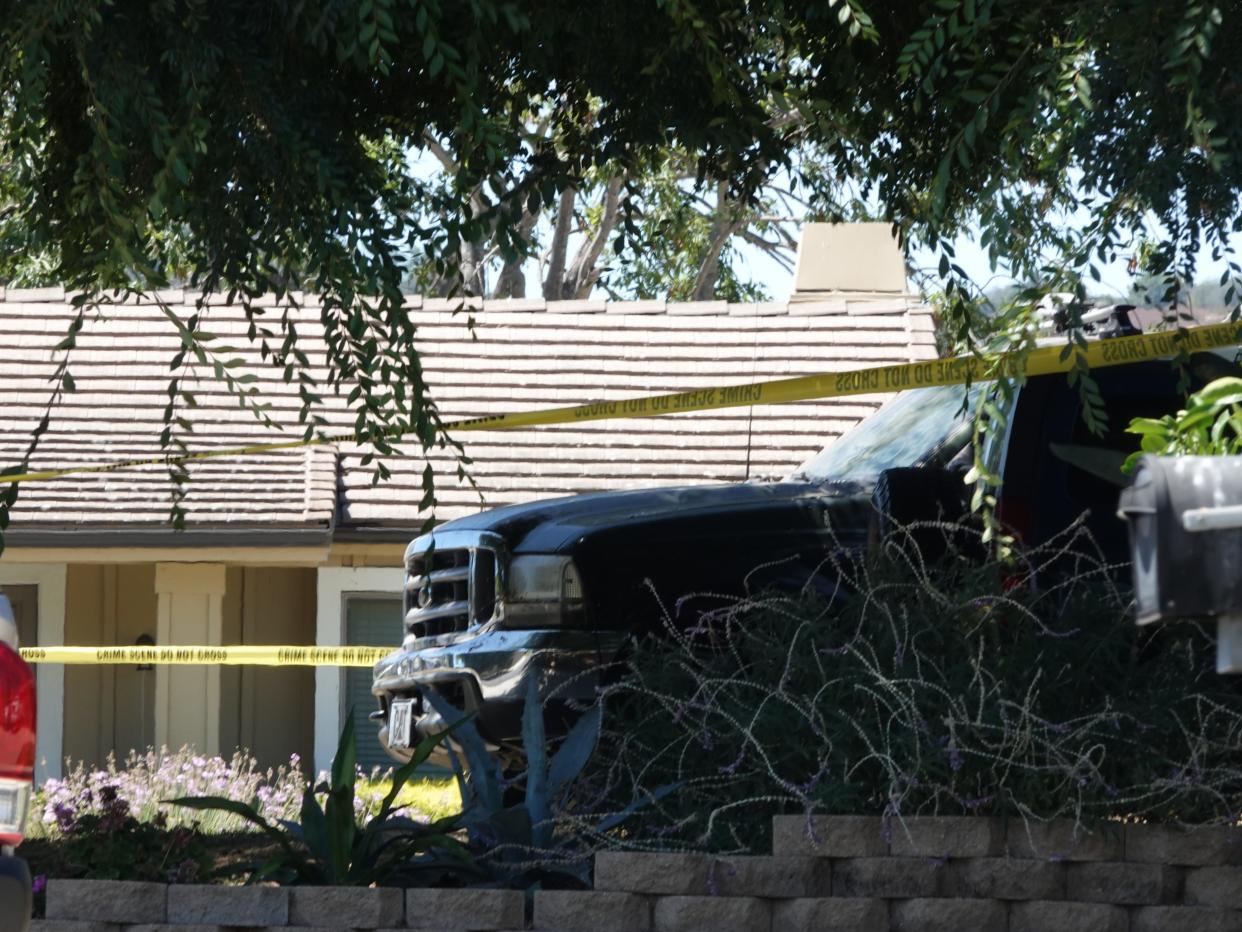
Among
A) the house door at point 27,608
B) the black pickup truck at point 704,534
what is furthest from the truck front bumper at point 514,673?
the house door at point 27,608

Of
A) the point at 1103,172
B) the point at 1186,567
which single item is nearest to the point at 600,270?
the point at 1103,172

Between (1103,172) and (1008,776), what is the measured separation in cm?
173

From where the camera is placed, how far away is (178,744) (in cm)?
1816

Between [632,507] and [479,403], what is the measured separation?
1062cm

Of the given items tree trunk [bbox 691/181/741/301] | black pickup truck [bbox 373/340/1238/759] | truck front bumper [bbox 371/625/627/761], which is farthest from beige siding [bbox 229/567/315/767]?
truck front bumper [bbox 371/625/627/761]

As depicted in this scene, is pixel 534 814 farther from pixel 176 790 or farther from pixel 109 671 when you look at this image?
pixel 109 671

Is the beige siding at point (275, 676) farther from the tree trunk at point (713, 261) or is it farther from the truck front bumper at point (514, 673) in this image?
the truck front bumper at point (514, 673)

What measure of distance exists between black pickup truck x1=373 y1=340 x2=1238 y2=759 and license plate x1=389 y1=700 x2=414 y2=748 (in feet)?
0.08

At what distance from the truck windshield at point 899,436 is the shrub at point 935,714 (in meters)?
1.03

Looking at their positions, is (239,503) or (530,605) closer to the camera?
(530,605)

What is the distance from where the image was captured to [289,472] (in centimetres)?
1706

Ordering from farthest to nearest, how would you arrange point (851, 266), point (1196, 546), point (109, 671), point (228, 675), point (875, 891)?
1. point (851, 266)
2. point (109, 671)
3. point (228, 675)
4. point (875, 891)
5. point (1196, 546)

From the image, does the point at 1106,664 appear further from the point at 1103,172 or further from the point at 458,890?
the point at 458,890

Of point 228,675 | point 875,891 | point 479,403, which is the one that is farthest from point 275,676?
point 875,891
